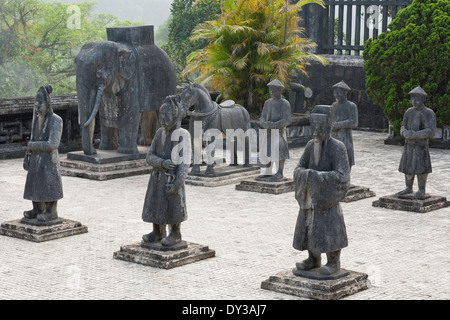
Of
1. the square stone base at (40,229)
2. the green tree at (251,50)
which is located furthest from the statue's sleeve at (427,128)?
the green tree at (251,50)

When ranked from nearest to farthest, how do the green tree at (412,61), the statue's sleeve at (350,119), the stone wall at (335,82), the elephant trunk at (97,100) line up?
the statue's sleeve at (350,119) < the elephant trunk at (97,100) < the green tree at (412,61) < the stone wall at (335,82)

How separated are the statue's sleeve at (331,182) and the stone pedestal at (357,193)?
4.35 m

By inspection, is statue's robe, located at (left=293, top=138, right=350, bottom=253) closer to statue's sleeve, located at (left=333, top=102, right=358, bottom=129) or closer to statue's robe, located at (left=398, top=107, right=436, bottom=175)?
statue's robe, located at (left=398, top=107, right=436, bottom=175)

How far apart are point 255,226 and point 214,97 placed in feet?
27.3

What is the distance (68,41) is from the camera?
37312 mm

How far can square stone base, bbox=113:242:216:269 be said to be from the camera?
832cm

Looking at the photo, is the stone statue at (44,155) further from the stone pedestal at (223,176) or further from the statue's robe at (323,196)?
the stone pedestal at (223,176)

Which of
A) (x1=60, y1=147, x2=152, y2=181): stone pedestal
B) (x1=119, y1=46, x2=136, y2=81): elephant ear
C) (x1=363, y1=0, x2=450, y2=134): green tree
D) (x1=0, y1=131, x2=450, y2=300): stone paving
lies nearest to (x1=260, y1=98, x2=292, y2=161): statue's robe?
(x1=0, y1=131, x2=450, y2=300): stone paving

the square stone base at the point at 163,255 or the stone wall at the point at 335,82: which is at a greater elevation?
the stone wall at the point at 335,82

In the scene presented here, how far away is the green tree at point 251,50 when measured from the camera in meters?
16.4

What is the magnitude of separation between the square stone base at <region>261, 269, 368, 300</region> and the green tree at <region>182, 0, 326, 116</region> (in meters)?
9.02

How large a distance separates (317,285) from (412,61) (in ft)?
32.5

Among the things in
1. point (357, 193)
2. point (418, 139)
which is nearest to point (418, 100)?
point (418, 139)

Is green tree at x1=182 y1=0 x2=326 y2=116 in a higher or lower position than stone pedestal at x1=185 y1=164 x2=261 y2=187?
higher
